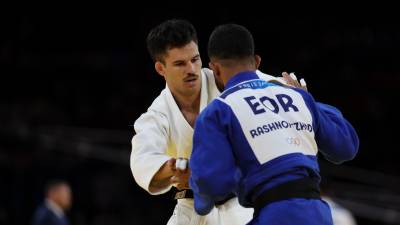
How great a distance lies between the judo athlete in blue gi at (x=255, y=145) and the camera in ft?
11.1

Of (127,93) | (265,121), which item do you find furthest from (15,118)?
(265,121)

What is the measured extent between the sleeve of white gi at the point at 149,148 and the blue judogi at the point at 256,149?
394 mm

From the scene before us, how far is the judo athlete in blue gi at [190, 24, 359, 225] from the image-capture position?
11.1ft

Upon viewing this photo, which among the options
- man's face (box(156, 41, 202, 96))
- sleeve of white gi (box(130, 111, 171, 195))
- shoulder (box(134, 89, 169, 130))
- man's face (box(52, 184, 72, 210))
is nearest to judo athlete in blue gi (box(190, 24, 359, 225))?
sleeve of white gi (box(130, 111, 171, 195))

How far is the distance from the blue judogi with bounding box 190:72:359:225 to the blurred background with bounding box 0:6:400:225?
21.3 feet

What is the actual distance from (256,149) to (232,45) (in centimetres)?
51

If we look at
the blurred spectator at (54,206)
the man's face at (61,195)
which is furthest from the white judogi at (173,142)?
the man's face at (61,195)

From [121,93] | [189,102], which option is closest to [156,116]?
[189,102]

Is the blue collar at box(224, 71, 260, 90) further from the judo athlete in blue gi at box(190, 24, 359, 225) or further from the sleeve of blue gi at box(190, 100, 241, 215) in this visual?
the sleeve of blue gi at box(190, 100, 241, 215)

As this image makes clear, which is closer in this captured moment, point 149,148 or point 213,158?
point 213,158

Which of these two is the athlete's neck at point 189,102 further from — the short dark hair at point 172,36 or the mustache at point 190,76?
the short dark hair at point 172,36

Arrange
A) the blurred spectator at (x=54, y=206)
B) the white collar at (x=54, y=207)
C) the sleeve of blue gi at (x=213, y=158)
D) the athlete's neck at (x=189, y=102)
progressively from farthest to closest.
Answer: the white collar at (x=54, y=207), the blurred spectator at (x=54, y=206), the athlete's neck at (x=189, y=102), the sleeve of blue gi at (x=213, y=158)

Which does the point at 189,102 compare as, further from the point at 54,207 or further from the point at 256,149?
the point at 54,207

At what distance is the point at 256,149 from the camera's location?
346 centimetres
